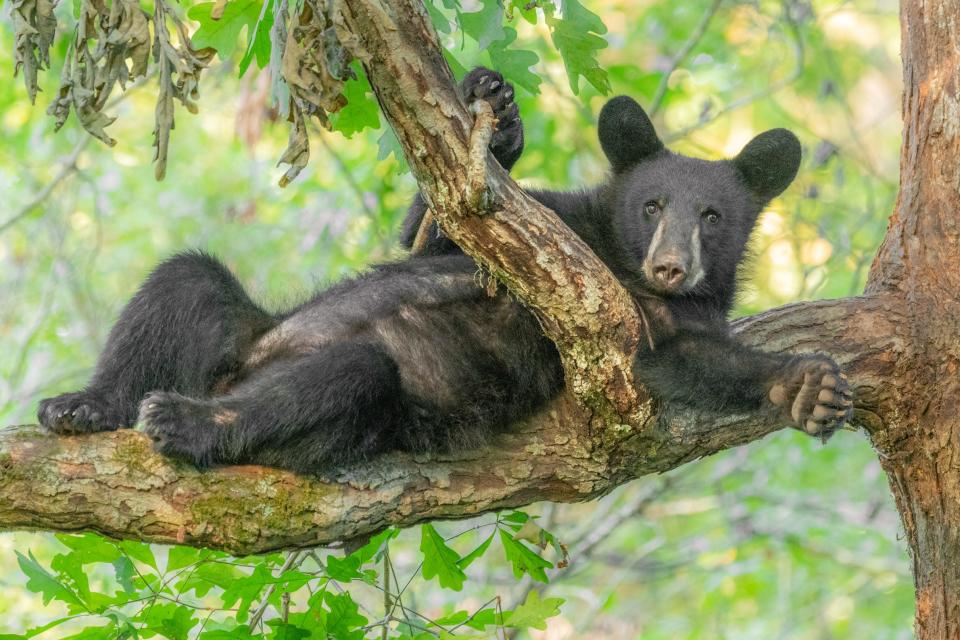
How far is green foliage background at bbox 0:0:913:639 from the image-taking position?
9273 millimetres

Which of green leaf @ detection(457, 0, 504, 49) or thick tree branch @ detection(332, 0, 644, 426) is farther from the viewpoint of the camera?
green leaf @ detection(457, 0, 504, 49)

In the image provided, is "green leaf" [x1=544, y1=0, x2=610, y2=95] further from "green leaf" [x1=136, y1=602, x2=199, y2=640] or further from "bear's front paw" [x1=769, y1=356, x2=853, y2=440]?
"green leaf" [x1=136, y1=602, x2=199, y2=640]

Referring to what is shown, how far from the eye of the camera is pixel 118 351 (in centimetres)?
A: 516

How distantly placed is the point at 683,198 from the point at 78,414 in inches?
125

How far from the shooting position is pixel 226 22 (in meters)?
4.60

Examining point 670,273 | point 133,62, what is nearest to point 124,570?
point 133,62

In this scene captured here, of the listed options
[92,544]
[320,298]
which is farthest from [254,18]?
[92,544]

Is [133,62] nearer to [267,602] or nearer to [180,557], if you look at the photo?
[180,557]

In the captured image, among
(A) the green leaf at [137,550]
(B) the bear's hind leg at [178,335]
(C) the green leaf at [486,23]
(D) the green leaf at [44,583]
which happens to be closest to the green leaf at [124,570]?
(A) the green leaf at [137,550]

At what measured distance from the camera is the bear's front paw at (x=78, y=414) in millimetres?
4383

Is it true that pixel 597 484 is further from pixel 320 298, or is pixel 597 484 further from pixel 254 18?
pixel 254 18

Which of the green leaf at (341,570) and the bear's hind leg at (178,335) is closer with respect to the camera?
the green leaf at (341,570)

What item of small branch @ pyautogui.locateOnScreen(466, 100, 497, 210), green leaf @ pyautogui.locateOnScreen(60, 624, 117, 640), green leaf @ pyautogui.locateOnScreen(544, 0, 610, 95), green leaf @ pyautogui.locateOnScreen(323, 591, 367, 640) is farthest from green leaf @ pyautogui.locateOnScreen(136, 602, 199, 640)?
green leaf @ pyautogui.locateOnScreen(544, 0, 610, 95)

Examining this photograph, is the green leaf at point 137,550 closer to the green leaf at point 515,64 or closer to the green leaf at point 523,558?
the green leaf at point 523,558
